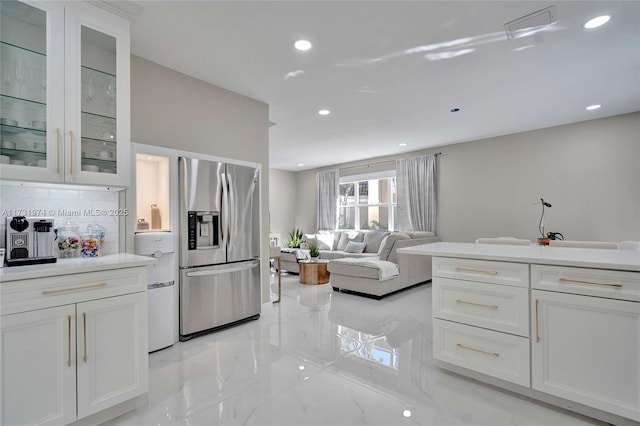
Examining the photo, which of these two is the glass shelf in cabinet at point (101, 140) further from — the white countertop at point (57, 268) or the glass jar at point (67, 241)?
the white countertop at point (57, 268)

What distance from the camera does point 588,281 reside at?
1639mm

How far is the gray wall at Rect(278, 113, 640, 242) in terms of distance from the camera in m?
4.09

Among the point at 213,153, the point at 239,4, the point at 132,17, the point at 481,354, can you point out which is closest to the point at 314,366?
the point at 481,354

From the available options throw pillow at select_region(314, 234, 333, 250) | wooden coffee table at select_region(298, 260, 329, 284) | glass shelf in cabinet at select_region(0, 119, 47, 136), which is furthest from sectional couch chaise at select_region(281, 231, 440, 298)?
glass shelf in cabinet at select_region(0, 119, 47, 136)

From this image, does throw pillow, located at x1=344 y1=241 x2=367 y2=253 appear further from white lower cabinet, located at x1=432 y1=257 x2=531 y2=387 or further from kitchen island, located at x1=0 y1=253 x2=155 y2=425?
kitchen island, located at x1=0 y1=253 x2=155 y2=425

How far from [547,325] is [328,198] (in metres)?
6.10

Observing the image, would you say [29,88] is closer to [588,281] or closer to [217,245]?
[217,245]

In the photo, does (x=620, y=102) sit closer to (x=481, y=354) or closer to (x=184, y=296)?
(x=481, y=354)

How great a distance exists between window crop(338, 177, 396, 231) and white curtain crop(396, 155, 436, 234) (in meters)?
0.46

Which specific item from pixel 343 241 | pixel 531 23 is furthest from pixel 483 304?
pixel 343 241

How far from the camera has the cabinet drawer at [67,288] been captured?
1383 millimetres

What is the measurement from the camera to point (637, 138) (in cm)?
400

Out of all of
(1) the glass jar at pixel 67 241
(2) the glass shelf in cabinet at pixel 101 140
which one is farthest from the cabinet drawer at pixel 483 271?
(1) the glass jar at pixel 67 241

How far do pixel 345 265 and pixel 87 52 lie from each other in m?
3.67
